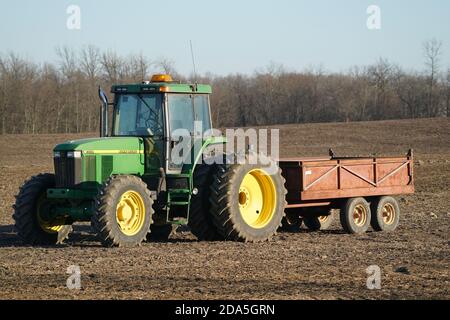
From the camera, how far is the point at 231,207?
41.4ft

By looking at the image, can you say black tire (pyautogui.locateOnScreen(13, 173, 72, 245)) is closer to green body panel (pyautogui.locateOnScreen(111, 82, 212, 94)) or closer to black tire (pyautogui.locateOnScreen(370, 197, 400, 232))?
green body panel (pyautogui.locateOnScreen(111, 82, 212, 94))

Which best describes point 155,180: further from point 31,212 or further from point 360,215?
point 360,215

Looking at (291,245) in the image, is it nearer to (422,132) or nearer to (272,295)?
(272,295)

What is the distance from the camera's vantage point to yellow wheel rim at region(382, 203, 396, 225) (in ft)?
50.2

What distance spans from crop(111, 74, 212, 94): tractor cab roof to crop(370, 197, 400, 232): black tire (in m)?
4.05

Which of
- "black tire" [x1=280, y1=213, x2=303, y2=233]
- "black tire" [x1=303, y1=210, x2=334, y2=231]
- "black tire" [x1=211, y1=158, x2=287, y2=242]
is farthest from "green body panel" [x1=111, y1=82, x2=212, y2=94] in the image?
"black tire" [x1=303, y1=210, x2=334, y2=231]

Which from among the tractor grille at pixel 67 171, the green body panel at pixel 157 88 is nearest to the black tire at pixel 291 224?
the green body panel at pixel 157 88

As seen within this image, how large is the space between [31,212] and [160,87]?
2.77 meters

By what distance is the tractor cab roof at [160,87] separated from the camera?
1288cm

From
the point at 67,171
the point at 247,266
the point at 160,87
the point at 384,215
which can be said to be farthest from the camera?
the point at 384,215

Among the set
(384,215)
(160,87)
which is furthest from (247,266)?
(384,215)

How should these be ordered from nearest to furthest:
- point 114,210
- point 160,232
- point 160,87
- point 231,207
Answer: point 114,210 → point 231,207 → point 160,87 → point 160,232

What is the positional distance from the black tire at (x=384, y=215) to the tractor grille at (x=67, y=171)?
568 centimetres
